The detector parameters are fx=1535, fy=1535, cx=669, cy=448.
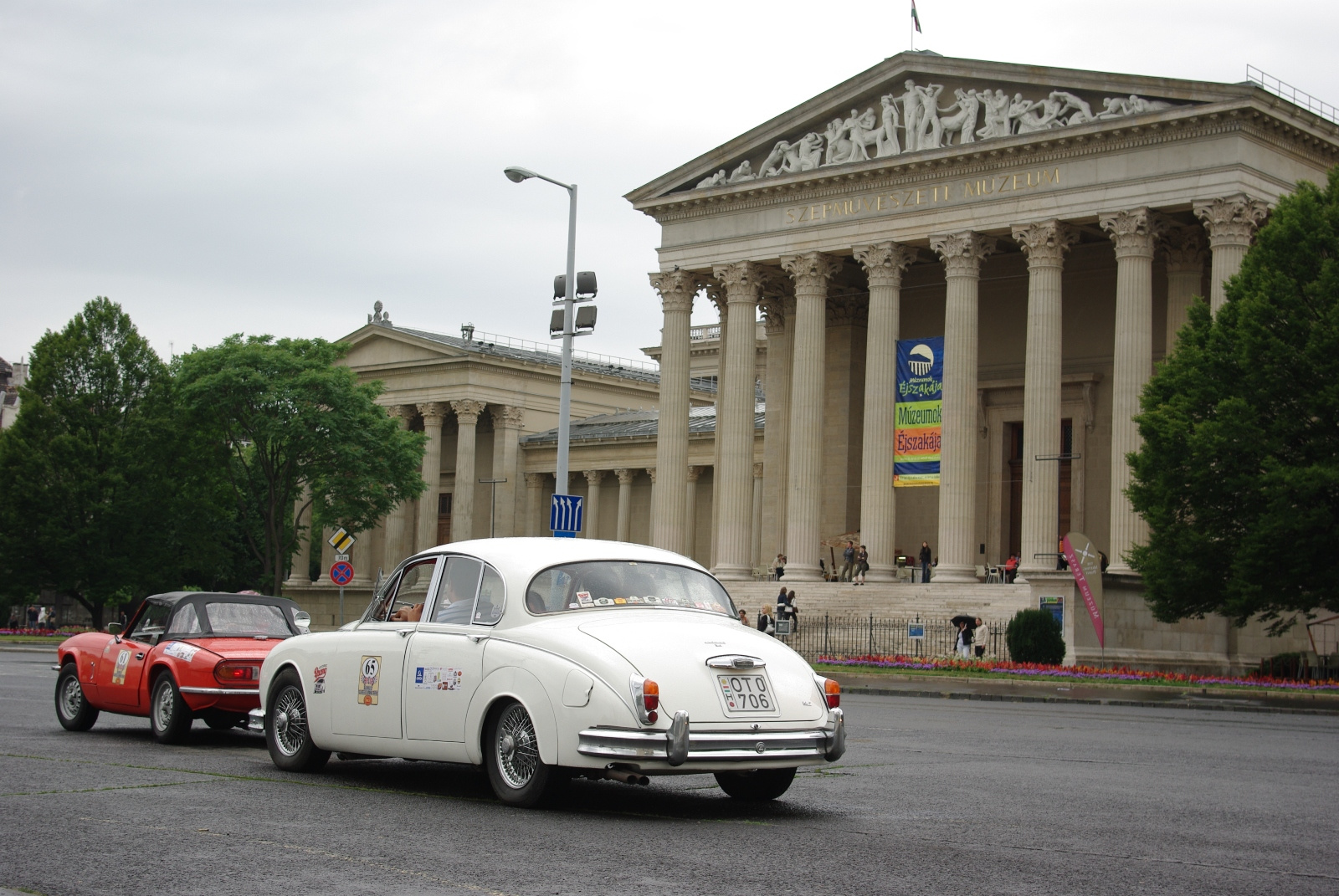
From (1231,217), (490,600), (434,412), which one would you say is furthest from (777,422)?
(490,600)

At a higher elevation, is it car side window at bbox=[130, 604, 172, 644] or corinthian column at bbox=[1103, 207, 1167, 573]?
corinthian column at bbox=[1103, 207, 1167, 573]

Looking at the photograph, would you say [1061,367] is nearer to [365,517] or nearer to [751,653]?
[365,517]

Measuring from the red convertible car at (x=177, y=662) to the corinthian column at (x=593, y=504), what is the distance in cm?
5898

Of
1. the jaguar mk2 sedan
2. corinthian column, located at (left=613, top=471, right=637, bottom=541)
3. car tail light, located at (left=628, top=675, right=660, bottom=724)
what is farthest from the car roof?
corinthian column, located at (left=613, top=471, right=637, bottom=541)

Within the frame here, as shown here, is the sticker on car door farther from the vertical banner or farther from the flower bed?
the vertical banner

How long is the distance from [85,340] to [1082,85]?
41647 mm

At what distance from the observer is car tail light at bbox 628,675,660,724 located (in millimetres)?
10094

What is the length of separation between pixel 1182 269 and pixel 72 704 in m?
39.9

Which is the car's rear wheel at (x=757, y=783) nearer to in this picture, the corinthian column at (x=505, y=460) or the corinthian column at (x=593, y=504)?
the corinthian column at (x=593, y=504)

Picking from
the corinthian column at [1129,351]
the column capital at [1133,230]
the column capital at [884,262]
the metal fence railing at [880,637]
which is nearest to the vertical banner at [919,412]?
the column capital at [884,262]

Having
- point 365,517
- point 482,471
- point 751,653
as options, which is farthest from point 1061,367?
point 751,653

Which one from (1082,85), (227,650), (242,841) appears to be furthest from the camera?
(1082,85)

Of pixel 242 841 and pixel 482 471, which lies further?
pixel 482 471

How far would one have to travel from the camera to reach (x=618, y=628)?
1086cm
